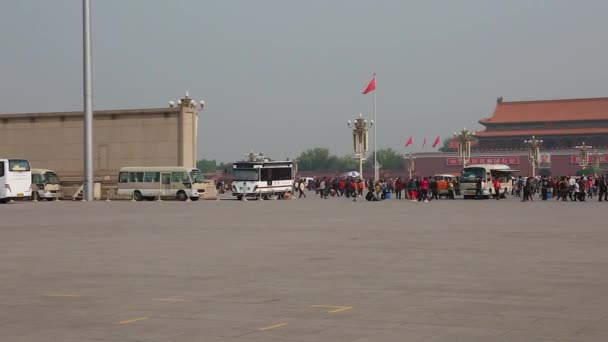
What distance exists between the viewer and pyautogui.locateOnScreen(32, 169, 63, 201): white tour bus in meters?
44.6

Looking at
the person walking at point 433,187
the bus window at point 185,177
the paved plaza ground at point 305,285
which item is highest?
the bus window at point 185,177

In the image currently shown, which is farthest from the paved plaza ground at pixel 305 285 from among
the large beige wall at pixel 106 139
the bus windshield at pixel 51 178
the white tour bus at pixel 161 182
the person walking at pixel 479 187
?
the person walking at pixel 479 187

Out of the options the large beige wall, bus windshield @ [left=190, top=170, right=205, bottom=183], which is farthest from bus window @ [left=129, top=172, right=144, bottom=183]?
the large beige wall

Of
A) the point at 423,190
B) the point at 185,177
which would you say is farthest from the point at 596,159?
the point at 185,177

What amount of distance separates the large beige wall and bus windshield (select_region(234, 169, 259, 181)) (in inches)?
100

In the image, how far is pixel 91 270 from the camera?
39.6 ft

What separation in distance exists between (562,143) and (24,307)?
325 feet

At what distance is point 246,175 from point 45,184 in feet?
30.4

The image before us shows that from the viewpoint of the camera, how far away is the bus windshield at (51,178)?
148 ft

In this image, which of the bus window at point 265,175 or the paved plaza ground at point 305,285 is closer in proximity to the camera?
the paved plaza ground at point 305,285

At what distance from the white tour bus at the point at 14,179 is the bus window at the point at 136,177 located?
4.60 metres

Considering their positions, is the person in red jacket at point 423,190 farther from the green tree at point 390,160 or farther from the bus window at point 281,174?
the green tree at point 390,160

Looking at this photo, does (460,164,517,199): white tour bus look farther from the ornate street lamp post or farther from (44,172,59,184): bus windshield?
the ornate street lamp post

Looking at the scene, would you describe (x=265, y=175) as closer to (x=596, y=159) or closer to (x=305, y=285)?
(x=305, y=285)
